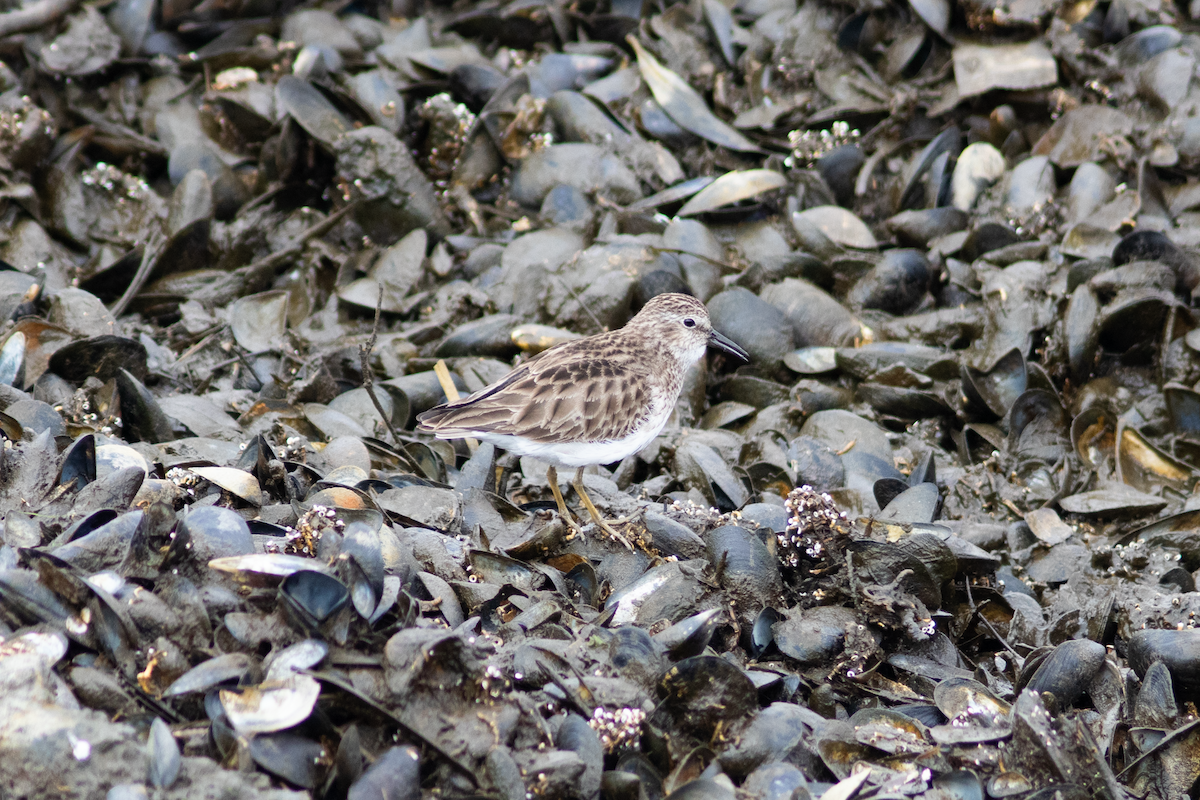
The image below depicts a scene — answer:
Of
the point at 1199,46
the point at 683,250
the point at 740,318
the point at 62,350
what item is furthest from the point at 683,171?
the point at 62,350

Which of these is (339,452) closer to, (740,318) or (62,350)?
(62,350)

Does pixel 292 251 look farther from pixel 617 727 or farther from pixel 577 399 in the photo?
pixel 617 727

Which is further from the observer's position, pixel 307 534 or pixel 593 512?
pixel 593 512

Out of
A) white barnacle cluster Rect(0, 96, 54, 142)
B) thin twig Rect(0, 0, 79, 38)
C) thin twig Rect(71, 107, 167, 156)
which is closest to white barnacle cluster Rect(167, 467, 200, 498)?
white barnacle cluster Rect(0, 96, 54, 142)

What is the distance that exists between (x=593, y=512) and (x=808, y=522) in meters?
1.23

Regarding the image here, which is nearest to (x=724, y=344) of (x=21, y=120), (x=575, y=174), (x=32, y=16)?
(x=575, y=174)

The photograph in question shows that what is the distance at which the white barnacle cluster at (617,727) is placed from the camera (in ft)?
11.1

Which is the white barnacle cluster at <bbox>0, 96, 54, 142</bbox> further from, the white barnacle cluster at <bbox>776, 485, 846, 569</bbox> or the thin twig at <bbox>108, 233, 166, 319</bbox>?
the white barnacle cluster at <bbox>776, 485, 846, 569</bbox>

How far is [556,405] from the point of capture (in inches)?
207

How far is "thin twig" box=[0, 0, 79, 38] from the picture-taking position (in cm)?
866

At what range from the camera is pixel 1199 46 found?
8.41 meters

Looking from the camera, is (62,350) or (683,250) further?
(683,250)

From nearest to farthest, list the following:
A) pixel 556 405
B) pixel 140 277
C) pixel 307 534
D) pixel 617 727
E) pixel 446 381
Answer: pixel 617 727, pixel 307 534, pixel 556 405, pixel 446 381, pixel 140 277

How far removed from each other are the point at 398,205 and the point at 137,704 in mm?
5703
